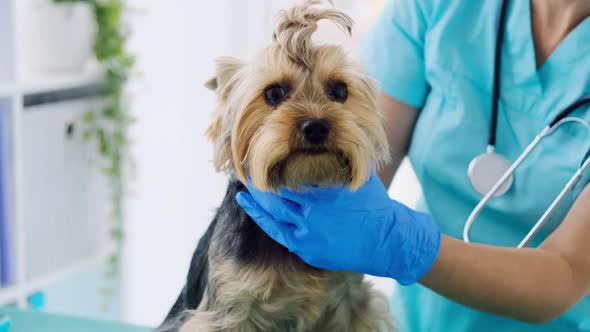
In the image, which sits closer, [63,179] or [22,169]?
[22,169]

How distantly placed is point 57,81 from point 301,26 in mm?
Answer: 1483

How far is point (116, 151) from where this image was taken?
103 inches

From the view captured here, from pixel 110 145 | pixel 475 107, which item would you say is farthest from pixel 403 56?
pixel 110 145

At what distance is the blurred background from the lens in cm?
223

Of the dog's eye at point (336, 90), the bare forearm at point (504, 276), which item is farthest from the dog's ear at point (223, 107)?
the bare forearm at point (504, 276)

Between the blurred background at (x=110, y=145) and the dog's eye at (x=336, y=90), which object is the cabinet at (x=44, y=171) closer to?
the blurred background at (x=110, y=145)

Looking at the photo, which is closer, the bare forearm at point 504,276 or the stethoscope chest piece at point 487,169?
the bare forearm at point 504,276

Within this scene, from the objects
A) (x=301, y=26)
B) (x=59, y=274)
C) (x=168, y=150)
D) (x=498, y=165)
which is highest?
(x=301, y=26)

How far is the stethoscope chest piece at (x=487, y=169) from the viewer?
1.38 m

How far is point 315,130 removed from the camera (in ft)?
3.27

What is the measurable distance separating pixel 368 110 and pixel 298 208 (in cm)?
18

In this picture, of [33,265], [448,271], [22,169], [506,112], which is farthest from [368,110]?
[33,265]

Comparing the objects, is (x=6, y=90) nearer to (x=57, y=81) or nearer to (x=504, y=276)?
(x=57, y=81)

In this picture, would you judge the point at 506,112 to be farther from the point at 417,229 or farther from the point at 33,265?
the point at 33,265
